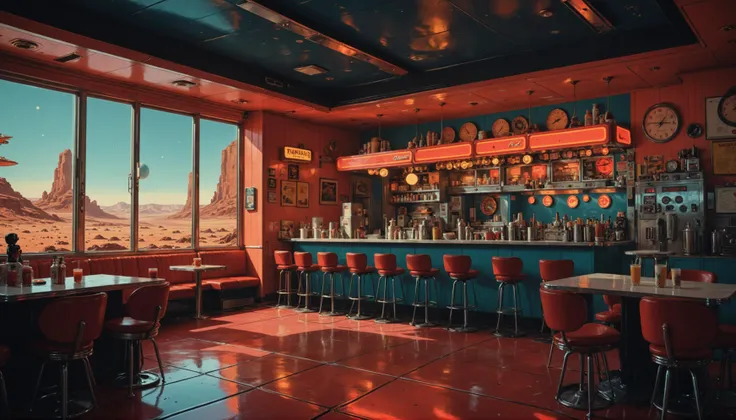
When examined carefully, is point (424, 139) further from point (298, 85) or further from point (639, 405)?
point (639, 405)

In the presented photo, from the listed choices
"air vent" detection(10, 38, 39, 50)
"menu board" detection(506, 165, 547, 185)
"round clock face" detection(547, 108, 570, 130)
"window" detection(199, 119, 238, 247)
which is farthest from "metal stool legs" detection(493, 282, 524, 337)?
"air vent" detection(10, 38, 39, 50)

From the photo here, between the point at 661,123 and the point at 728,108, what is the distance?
0.86 m

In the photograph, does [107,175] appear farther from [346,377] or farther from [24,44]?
[346,377]

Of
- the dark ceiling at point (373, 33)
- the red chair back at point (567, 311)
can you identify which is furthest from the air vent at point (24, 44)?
the red chair back at point (567, 311)

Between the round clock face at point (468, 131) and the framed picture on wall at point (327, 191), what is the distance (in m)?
2.88

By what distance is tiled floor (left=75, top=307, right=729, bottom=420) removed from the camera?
3869 millimetres

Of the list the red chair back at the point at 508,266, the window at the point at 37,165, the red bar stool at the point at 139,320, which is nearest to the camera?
the red bar stool at the point at 139,320

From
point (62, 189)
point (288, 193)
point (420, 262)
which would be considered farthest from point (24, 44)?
point (420, 262)

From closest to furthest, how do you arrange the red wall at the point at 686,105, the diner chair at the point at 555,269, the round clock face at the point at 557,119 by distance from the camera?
1. the diner chair at the point at 555,269
2. the red wall at the point at 686,105
3. the round clock face at the point at 557,119

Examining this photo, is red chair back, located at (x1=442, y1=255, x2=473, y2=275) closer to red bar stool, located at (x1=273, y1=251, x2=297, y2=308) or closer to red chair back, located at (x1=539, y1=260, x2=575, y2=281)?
red chair back, located at (x1=539, y1=260, x2=575, y2=281)

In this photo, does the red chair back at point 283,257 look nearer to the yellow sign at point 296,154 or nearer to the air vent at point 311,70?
the yellow sign at point 296,154

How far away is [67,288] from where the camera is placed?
4.17 meters

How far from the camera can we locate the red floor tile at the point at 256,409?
3.76m

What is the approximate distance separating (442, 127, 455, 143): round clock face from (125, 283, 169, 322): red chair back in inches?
278
